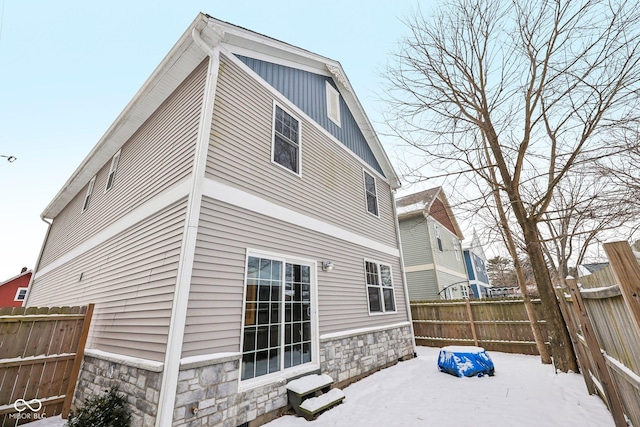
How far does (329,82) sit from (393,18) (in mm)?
2452

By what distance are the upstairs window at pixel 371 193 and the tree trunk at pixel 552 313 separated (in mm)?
4117

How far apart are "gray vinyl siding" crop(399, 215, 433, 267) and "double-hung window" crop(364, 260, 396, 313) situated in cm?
692

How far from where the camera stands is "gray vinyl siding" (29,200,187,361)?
3.73m

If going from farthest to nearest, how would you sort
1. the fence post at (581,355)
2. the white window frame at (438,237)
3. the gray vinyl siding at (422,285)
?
1. the white window frame at (438,237)
2. the gray vinyl siding at (422,285)
3. the fence post at (581,355)

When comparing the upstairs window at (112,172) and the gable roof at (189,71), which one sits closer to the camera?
the gable roof at (189,71)

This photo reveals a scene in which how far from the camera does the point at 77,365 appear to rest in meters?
4.87

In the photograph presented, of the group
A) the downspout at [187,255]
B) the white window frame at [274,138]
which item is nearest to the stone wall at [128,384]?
the downspout at [187,255]

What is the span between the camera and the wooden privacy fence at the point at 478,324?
8.67m

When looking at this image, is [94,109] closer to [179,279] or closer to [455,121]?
[179,279]

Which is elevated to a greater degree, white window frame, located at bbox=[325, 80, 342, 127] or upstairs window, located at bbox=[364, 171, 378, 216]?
white window frame, located at bbox=[325, 80, 342, 127]

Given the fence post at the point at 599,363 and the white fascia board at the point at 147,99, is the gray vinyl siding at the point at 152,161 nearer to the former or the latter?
the white fascia board at the point at 147,99

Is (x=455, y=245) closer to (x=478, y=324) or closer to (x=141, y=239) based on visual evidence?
(x=478, y=324)

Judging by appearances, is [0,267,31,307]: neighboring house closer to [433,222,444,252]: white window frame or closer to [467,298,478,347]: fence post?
[467,298,478,347]: fence post

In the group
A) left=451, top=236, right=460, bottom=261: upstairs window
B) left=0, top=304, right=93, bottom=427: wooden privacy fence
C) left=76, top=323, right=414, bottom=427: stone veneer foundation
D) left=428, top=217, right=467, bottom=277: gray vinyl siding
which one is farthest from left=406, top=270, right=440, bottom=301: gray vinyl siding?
left=0, top=304, right=93, bottom=427: wooden privacy fence
